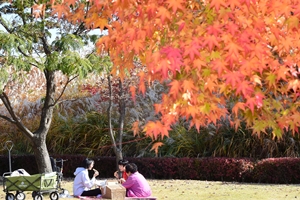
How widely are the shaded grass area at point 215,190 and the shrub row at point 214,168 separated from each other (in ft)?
2.11

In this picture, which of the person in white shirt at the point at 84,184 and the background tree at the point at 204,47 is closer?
the background tree at the point at 204,47

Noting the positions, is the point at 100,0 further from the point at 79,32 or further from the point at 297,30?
the point at 79,32

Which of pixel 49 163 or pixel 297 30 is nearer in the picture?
pixel 297 30

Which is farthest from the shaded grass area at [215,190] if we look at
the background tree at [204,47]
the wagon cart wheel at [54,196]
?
the background tree at [204,47]

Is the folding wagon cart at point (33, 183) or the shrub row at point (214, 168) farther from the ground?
the shrub row at point (214, 168)

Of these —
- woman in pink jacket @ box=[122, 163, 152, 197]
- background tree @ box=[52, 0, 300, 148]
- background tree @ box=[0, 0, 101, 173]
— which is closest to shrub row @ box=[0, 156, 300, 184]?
background tree @ box=[0, 0, 101, 173]

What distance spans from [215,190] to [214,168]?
262cm

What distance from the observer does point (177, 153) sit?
18.4 m

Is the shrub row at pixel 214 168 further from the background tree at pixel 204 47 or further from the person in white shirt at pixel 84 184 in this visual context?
the background tree at pixel 204 47

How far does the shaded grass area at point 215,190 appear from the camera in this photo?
12945 mm

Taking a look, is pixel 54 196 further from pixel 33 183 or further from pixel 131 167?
pixel 131 167

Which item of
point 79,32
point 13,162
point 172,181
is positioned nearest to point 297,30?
point 79,32

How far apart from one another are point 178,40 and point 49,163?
983 cm

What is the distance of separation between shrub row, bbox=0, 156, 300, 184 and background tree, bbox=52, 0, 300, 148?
10686mm
